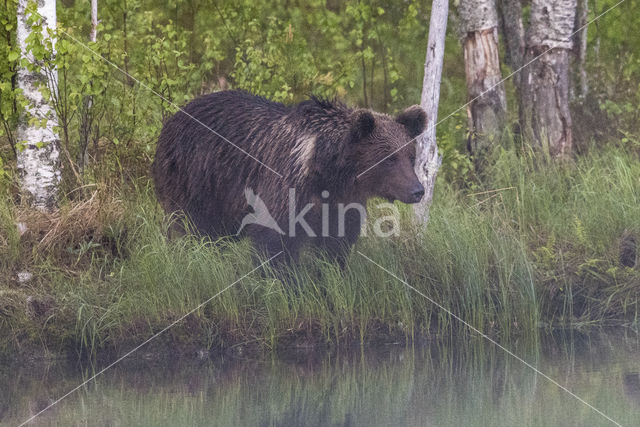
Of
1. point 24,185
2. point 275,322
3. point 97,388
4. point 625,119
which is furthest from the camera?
point 625,119

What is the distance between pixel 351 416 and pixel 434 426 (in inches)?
22.7

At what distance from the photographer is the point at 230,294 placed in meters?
7.39

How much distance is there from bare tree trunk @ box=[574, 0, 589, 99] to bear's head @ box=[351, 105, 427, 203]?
5.30 meters

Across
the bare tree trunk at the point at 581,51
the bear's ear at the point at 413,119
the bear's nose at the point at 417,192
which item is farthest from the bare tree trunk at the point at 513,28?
the bear's nose at the point at 417,192

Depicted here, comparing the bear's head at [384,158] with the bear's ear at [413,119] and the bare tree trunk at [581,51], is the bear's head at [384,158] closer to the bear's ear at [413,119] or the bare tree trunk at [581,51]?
the bear's ear at [413,119]

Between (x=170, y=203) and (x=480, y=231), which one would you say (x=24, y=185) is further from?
(x=480, y=231)

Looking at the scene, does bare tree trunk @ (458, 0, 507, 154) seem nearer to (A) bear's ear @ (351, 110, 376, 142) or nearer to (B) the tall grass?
(B) the tall grass

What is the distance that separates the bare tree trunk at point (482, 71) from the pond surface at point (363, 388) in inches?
140

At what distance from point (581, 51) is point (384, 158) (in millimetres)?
5972

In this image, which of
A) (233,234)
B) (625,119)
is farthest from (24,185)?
(625,119)

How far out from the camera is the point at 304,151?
7648 millimetres

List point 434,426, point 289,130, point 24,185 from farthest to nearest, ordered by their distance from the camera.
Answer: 1. point 24,185
2. point 289,130
3. point 434,426

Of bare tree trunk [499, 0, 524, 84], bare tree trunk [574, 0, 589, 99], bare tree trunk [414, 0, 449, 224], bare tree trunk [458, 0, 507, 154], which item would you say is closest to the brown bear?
bare tree trunk [414, 0, 449, 224]

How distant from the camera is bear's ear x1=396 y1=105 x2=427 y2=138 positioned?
779 centimetres
